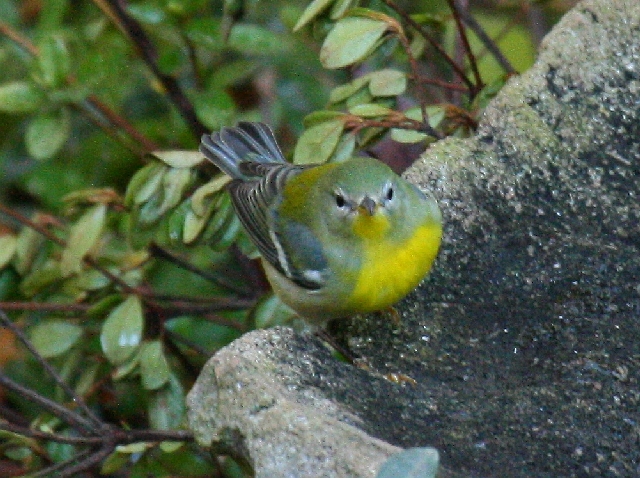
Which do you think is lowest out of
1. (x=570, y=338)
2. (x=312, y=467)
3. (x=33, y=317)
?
(x=33, y=317)

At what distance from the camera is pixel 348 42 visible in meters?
2.76

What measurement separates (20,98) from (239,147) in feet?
2.35

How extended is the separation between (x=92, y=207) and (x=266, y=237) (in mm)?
569

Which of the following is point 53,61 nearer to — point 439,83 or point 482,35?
point 439,83

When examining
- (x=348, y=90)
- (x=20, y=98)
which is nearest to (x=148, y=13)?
(x=20, y=98)

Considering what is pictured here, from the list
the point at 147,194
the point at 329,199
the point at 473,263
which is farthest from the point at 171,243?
the point at 473,263

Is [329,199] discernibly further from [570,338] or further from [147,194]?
[570,338]

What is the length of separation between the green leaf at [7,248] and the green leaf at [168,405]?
65 cm

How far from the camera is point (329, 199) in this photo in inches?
109

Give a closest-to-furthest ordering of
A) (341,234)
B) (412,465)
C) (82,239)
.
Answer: (412,465)
(341,234)
(82,239)

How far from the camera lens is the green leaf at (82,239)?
2.98 m

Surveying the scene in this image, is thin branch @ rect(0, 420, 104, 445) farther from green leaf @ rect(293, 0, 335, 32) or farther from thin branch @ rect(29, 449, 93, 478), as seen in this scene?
green leaf @ rect(293, 0, 335, 32)

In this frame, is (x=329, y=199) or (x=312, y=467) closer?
(x=312, y=467)

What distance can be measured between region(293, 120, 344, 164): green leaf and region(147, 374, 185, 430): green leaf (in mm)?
817
